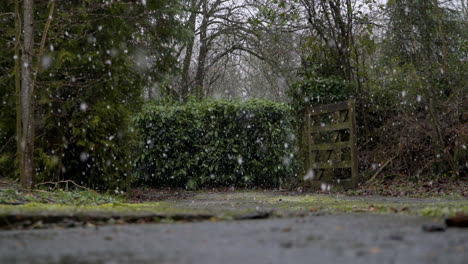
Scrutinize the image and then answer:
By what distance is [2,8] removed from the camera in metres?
8.34

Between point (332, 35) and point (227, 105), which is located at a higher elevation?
point (332, 35)

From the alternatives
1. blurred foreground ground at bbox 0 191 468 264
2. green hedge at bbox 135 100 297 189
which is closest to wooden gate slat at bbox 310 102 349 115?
green hedge at bbox 135 100 297 189

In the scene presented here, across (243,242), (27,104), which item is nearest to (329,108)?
(27,104)

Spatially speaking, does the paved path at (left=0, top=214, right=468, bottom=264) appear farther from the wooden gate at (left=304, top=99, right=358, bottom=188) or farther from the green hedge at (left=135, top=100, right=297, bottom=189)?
the green hedge at (left=135, top=100, right=297, bottom=189)

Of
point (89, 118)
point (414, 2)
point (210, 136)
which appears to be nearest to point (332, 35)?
point (414, 2)

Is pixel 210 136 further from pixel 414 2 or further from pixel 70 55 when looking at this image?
pixel 414 2

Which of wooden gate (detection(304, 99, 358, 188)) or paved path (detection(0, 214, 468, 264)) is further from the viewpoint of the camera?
wooden gate (detection(304, 99, 358, 188))

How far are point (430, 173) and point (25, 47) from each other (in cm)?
674

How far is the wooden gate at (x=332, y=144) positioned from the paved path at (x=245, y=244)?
19.6 feet

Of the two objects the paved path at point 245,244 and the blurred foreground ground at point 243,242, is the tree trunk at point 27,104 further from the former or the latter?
the paved path at point 245,244

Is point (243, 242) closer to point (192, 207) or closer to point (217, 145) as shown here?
point (192, 207)

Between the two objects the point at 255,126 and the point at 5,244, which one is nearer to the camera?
the point at 5,244

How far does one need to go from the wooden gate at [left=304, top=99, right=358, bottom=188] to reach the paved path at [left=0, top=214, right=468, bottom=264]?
5986 millimetres

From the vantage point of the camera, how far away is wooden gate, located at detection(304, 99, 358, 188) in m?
8.62
